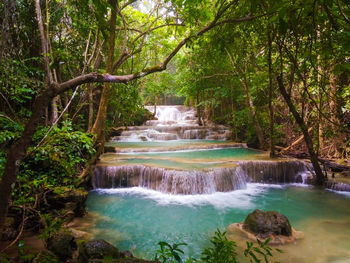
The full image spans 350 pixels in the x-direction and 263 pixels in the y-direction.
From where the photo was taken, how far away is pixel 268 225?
4.21 meters

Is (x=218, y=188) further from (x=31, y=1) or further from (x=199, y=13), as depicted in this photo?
(x=31, y=1)

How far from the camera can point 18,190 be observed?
3.60m

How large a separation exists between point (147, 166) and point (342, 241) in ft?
17.5

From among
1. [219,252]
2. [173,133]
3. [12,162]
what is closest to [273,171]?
[219,252]

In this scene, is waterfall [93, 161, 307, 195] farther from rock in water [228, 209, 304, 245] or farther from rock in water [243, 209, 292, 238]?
rock in water [243, 209, 292, 238]

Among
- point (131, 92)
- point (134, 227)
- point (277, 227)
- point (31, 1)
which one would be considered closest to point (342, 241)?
point (277, 227)

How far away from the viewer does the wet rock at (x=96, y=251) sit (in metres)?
2.79

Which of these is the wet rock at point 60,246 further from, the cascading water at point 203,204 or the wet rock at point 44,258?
the cascading water at point 203,204

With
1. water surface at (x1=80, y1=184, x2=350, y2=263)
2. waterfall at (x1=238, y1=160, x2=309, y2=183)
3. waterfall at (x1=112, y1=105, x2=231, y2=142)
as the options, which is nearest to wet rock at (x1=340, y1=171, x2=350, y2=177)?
waterfall at (x1=238, y1=160, x2=309, y2=183)

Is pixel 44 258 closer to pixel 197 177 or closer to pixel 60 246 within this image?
pixel 60 246

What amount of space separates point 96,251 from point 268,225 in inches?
123

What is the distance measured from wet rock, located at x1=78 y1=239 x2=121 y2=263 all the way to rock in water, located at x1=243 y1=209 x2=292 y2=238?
2.66m

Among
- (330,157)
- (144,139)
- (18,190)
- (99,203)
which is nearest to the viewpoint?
(18,190)

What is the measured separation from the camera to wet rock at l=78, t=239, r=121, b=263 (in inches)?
110
